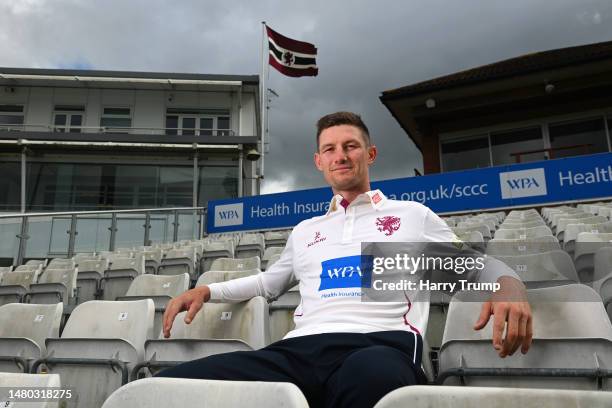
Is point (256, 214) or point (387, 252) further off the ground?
point (256, 214)

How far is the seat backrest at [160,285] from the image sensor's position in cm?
353

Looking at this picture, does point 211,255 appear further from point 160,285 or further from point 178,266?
point 160,285

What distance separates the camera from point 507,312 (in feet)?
4.90

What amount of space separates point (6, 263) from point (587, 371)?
8.82 metres

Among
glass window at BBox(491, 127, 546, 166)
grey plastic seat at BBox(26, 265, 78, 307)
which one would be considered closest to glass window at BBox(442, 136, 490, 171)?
glass window at BBox(491, 127, 546, 166)

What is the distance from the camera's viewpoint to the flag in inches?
690

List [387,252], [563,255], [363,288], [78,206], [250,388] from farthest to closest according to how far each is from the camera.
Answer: [78,206]
[563,255]
[387,252]
[363,288]
[250,388]

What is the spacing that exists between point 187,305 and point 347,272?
0.83 meters

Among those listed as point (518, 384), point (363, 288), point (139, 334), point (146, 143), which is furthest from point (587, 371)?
point (146, 143)

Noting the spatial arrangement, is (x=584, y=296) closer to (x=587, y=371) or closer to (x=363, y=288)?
(x=587, y=371)

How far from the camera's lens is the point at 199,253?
655cm

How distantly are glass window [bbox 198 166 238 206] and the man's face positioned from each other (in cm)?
1494

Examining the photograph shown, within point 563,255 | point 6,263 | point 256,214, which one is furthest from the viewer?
point 256,214

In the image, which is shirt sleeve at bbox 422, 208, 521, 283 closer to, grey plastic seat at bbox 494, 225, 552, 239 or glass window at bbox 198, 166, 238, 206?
grey plastic seat at bbox 494, 225, 552, 239
